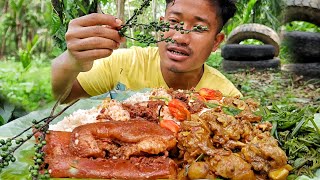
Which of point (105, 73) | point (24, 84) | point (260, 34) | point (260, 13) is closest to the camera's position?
point (105, 73)

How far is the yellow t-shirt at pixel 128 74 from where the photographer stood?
2.30 metres

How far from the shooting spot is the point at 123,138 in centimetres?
141

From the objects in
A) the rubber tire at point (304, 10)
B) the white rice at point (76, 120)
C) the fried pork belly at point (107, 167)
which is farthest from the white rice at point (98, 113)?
the rubber tire at point (304, 10)

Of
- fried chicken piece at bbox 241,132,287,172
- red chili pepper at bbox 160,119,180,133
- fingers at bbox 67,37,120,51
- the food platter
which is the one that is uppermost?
fingers at bbox 67,37,120,51

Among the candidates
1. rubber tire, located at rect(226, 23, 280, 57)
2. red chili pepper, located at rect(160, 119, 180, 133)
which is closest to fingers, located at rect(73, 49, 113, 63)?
red chili pepper, located at rect(160, 119, 180, 133)

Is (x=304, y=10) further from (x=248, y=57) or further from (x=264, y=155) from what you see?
(x=264, y=155)

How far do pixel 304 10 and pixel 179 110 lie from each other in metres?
3.47

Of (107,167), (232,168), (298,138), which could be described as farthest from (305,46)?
(107,167)

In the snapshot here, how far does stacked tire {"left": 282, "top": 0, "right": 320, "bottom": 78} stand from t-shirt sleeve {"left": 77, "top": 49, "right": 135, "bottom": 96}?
9.30 ft

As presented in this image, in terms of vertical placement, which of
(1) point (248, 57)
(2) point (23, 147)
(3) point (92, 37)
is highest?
(3) point (92, 37)

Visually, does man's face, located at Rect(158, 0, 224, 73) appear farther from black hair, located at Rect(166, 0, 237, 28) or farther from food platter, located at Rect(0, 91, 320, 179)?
food platter, located at Rect(0, 91, 320, 179)

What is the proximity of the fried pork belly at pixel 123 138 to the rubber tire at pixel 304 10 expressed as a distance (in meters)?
3.57

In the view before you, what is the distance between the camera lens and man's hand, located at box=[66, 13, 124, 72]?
4.15 ft

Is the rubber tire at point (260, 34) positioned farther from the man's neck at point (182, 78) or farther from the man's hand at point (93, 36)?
the man's hand at point (93, 36)
